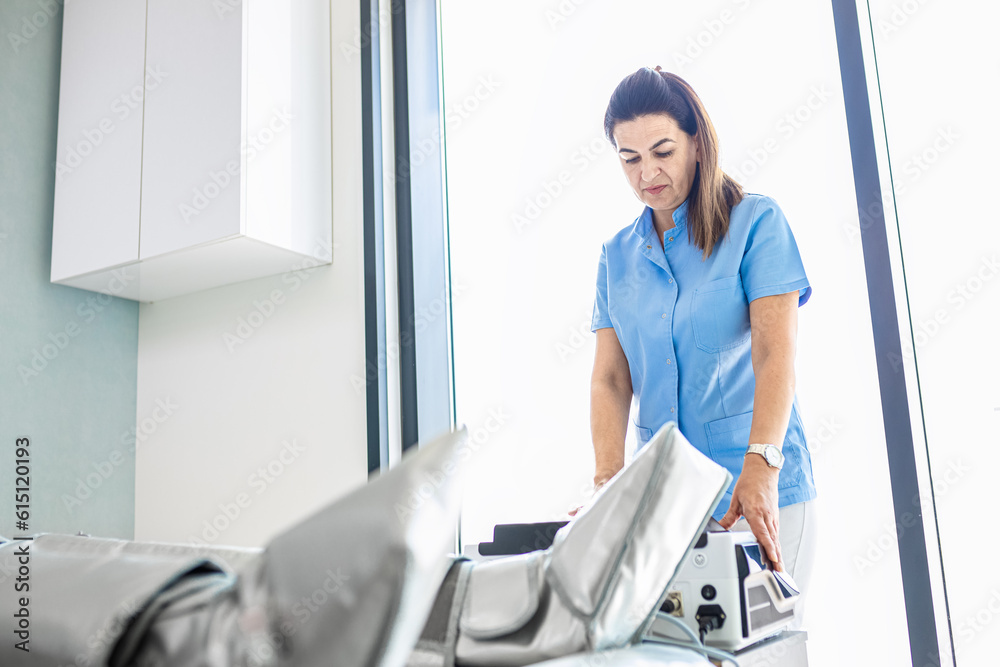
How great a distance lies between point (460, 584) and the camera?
26.3 inches

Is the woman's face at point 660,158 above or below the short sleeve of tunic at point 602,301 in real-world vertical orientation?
above

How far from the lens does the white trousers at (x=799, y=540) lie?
1.44 m

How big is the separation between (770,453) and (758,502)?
0.12 meters

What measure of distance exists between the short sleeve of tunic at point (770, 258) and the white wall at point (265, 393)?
1262 millimetres

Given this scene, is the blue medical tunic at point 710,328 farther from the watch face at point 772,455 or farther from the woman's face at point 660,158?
the watch face at point 772,455

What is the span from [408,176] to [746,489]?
159 cm

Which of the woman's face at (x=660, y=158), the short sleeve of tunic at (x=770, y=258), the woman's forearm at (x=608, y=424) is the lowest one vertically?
the woman's forearm at (x=608, y=424)

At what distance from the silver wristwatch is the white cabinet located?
1.55 metres

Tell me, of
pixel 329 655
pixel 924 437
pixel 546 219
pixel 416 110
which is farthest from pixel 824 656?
pixel 416 110

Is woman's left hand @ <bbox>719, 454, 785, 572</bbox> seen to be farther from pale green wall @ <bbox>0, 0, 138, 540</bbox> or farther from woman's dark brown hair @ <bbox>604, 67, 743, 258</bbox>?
pale green wall @ <bbox>0, 0, 138, 540</bbox>

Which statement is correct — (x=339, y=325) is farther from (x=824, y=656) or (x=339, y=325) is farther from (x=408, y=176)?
(x=824, y=656)

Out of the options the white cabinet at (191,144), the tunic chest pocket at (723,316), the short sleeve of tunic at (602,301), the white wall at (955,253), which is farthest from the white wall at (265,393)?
the white wall at (955,253)

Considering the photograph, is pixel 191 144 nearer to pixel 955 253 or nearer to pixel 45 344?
pixel 45 344

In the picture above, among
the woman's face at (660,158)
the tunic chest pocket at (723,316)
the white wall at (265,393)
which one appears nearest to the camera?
the tunic chest pocket at (723,316)
